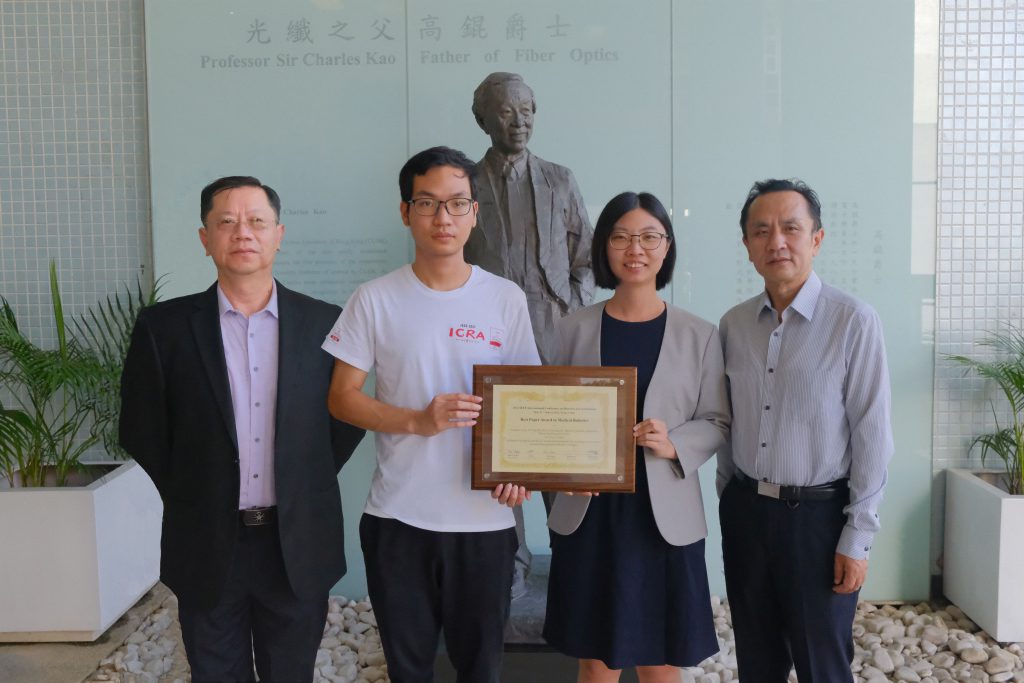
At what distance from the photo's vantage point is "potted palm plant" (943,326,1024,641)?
364 cm

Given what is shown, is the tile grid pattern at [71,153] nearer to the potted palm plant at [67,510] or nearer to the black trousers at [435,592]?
the potted palm plant at [67,510]

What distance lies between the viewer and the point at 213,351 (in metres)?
1.96

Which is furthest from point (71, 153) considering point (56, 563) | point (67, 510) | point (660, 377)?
point (660, 377)

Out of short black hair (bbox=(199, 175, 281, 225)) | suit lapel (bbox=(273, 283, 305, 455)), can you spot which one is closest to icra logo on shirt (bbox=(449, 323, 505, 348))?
suit lapel (bbox=(273, 283, 305, 455))

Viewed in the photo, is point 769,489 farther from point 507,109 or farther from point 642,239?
point 507,109

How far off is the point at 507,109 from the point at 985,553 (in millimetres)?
2824

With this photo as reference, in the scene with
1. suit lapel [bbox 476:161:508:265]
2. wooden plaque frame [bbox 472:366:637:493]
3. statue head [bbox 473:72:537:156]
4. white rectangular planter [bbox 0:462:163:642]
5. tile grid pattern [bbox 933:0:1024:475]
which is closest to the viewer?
wooden plaque frame [bbox 472:366:637:493]

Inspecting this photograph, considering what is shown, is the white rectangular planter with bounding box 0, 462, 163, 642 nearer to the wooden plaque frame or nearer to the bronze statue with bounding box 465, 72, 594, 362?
the bronze statue with bounding box 465, 72, 594, 362

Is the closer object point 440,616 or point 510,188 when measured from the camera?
point 440,616

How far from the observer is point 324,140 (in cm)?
412

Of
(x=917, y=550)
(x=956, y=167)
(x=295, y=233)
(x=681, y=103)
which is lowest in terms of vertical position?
(x=917, y=550)

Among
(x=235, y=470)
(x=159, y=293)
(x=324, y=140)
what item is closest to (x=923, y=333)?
(x=324, y=140)

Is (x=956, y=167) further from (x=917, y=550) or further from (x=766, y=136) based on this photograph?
(x=917, y=550)

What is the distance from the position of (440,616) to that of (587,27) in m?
2.96
